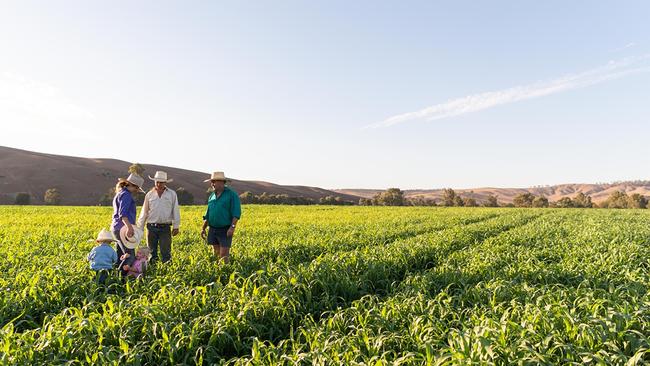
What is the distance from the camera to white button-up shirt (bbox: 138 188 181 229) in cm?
827

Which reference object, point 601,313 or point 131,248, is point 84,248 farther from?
point 601,313

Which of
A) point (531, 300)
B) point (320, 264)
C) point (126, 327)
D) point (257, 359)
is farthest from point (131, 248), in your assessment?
point (531, 300)

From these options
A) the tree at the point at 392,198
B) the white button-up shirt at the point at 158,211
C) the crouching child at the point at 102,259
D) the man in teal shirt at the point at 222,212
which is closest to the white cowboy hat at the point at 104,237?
the crouching child at the point at 102,259

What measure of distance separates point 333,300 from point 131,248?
170 inches

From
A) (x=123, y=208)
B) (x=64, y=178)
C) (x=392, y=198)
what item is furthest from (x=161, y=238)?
(x=64, y=178)

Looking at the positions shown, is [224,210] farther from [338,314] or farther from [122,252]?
[338,314]

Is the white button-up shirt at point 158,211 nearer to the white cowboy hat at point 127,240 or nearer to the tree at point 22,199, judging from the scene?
the white cowboy hat at point 127,240

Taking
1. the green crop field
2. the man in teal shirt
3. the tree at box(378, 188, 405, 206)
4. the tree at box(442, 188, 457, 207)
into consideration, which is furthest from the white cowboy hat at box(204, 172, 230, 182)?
the tree at box(442, 188, 457, 207)

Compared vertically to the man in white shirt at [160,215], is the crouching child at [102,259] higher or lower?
lower

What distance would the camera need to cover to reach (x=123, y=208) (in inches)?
291

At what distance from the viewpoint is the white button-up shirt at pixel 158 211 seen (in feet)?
27.1

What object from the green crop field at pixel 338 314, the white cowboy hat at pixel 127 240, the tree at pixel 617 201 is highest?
the tree at pixel 617 201

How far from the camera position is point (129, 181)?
7590mm

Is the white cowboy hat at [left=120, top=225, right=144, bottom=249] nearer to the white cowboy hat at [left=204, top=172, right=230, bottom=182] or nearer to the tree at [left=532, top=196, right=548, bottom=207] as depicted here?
the white cowboy hat at [left=204, top=172, right=230, bottom=182]
